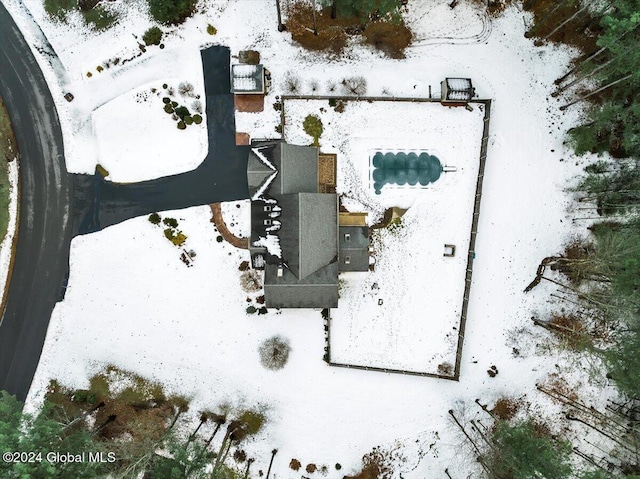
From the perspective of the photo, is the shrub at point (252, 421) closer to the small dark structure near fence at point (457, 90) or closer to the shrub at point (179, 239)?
the shrub at point (179, 239)

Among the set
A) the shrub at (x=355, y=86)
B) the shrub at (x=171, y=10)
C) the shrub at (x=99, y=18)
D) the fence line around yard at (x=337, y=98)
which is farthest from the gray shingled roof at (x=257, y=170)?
the shrub at (x=99, y=18)

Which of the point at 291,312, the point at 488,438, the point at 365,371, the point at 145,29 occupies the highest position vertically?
the point at 145,29

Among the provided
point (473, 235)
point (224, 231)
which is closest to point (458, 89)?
point (473, 235)

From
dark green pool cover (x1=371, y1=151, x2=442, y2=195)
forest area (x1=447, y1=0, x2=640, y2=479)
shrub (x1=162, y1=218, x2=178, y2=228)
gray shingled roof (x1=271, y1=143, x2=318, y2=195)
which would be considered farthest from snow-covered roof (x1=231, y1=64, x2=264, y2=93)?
forest area (x1=447, y1=0, x2=640, y2=479)

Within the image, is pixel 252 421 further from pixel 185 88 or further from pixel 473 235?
pixel 185 88

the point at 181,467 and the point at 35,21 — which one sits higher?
the point at 35,21

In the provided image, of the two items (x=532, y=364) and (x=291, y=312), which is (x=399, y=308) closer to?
(x=291, y=312)

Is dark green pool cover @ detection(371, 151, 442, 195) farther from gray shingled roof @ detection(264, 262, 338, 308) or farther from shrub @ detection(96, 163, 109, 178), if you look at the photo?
shrub @ detection(96, 163, 109, 178)

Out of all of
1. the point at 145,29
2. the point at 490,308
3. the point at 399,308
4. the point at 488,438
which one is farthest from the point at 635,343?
the point at 145,29
